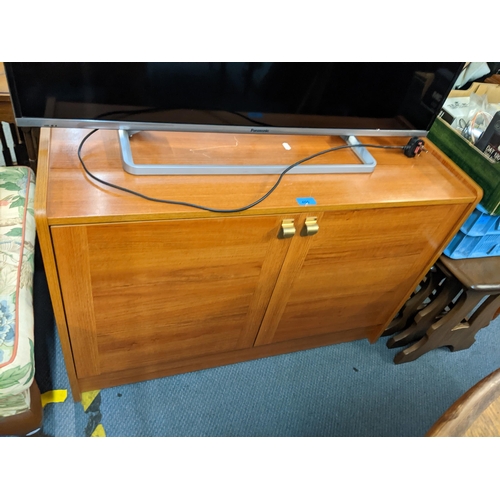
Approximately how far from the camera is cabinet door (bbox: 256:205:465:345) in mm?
997

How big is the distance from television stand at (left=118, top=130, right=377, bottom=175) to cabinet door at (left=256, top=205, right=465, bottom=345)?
0.14 meters

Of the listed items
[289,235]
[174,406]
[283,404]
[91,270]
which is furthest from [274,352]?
[91,270]

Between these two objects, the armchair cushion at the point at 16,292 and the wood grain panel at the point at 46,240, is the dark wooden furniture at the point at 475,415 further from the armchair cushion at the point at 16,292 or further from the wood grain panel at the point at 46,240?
the armchair cushion at the point at 16,292

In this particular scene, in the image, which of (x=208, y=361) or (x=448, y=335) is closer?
(x=208, y=361)

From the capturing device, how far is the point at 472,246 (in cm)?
126

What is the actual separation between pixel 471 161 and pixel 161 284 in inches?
38.3

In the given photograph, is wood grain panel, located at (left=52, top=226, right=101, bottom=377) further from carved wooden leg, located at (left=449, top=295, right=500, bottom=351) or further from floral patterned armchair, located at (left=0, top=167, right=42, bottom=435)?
carved wooden leg, located at (left=449, top=295, right=500, bottom=351)

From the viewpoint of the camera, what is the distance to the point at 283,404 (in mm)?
1312

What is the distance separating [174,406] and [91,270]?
0.63 metres

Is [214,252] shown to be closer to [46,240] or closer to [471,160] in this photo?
[46,240]

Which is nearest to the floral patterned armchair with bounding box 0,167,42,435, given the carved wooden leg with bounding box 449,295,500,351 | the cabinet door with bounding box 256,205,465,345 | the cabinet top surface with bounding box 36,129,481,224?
the cabinet top surface with bounding box 36,129,481,224

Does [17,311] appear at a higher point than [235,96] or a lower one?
lower

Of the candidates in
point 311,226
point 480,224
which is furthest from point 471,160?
point 311,226
